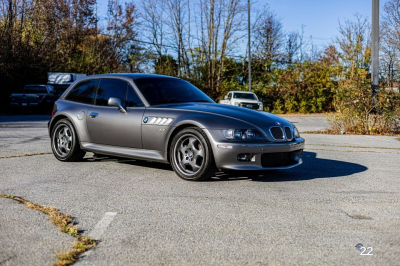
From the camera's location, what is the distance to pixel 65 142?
26.0 ft

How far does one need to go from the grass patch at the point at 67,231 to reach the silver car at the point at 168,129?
83.3 inches

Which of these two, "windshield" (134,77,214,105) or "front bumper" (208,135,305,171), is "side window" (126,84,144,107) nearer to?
"windshield" (134,77,214,105)

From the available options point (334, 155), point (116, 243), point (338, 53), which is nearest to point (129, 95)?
point (116, 243)

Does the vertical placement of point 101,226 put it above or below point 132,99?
below

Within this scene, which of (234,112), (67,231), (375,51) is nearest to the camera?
(67,231)

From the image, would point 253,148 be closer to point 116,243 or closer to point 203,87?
point 116,243

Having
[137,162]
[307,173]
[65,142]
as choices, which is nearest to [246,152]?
[307,173]

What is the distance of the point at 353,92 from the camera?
14930mm

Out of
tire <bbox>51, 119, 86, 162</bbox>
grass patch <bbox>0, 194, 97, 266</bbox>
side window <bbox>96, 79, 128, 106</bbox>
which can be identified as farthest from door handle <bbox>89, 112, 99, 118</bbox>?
grass patch <bbox>0, 194, 97, 266</bbox>

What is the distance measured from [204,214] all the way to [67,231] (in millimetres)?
1311

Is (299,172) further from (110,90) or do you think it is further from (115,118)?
(110,90)

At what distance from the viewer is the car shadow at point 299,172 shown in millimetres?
6574

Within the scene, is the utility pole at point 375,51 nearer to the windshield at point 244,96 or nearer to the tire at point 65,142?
the tire at point 65,142

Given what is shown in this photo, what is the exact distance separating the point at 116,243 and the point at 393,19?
96.1 feet
